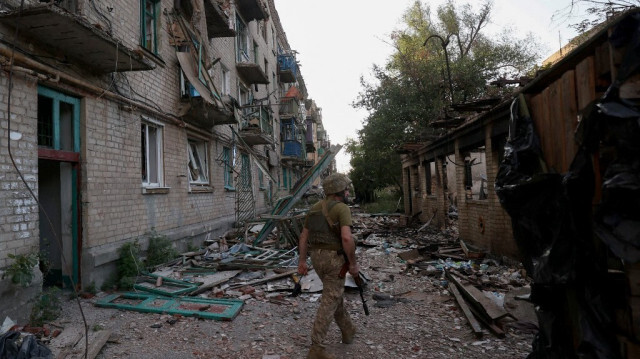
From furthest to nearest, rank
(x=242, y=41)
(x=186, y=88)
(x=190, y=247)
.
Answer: (x=242, y=41), (x=186, y=88), (x=190, y=247)

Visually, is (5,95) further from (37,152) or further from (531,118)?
(531,118)

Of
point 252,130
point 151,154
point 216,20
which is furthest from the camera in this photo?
point 252,130

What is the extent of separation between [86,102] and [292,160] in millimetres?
18351

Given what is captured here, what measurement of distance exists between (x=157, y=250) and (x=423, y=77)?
15.0m

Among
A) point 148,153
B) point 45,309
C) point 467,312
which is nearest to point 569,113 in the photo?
point 467,312

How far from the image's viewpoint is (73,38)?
482 cm

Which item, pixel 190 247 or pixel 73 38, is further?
pixel 190 247

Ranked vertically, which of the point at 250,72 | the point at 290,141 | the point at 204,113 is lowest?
the point at 204,113

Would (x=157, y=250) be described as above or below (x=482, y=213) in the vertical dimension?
below

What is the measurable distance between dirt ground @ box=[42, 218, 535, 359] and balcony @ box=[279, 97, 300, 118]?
1936 centimetres

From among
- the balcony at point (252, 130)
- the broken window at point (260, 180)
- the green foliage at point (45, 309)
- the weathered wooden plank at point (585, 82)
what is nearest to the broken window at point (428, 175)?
the balcony at point (252, 130)

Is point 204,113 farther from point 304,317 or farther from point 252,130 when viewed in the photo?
point 304,317

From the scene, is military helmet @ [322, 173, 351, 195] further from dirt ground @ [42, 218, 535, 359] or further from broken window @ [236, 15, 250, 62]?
broken window @ [236, 15, 250, 62]

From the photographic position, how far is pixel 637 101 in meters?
2.16
